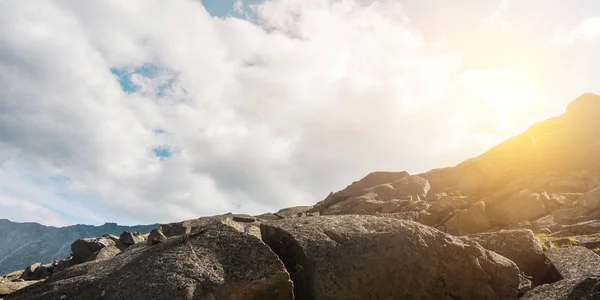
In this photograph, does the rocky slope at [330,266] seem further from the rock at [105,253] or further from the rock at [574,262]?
the rock at [105,253]

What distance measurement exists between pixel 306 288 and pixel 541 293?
10922 millimetres

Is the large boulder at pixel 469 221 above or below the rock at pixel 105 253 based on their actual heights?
below

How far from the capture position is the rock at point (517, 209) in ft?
180

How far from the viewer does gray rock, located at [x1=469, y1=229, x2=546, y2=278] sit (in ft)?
77.5

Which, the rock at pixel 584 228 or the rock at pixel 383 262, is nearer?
the rock at pixel 383 262

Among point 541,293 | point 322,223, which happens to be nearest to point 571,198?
point 541,293

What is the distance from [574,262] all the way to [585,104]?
102830 mm

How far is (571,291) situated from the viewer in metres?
13.7

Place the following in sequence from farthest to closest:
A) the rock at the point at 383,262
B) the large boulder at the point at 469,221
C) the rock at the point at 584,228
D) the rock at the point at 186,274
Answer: the large boulder at the point at 469,221 → the rock at the point at 584,228 → the rock at the point at 383,262 → the rock at the point at 186,274

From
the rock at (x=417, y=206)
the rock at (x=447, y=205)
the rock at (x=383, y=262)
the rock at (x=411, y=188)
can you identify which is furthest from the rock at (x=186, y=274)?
the rock at (x=411, y=188)

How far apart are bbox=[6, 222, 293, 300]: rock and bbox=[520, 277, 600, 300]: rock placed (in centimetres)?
1072

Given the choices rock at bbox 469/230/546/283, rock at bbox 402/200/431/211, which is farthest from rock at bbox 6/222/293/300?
rock at bbox 402/200/431/211

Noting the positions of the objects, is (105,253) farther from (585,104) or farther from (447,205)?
(585,104)

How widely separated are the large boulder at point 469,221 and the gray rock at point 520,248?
24832 millimetres
